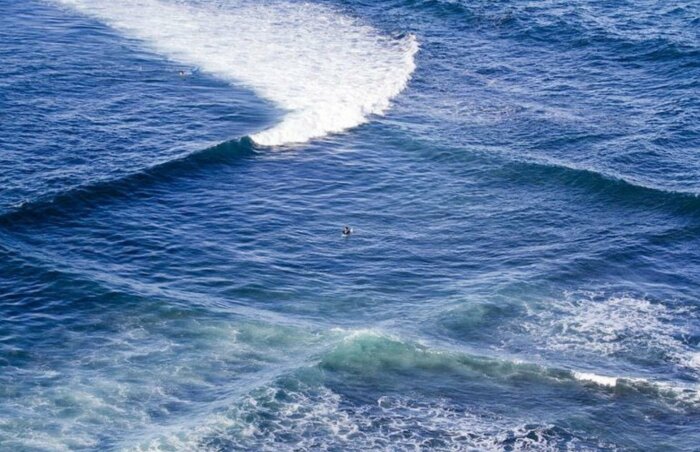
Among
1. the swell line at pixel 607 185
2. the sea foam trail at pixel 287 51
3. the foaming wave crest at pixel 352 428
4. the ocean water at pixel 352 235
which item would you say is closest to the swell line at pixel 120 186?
the ocean water at pixel 352 235

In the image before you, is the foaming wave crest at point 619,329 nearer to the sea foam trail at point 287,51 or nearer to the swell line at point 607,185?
the swell line at point 607,185

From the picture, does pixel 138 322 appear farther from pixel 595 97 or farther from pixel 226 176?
pixel 595 97

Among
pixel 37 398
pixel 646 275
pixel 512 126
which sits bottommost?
pixel 37 398

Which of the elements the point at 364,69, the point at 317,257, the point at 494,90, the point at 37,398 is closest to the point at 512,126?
the point at 494,90

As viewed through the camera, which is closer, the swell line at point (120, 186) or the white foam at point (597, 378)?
the white foam at point (597, 378)

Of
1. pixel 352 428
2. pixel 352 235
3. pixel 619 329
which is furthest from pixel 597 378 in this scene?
pixel 352 235

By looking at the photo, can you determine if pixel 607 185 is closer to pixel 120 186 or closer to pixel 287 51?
pixel 120 186
